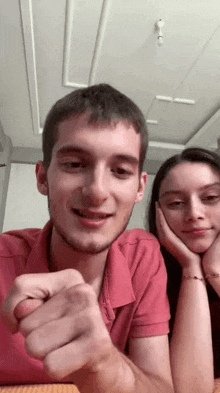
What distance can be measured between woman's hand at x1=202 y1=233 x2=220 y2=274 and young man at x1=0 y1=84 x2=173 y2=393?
7.3 inches

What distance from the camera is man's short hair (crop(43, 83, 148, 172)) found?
0.76 meters

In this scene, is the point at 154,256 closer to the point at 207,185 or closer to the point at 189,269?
the point at 189,269

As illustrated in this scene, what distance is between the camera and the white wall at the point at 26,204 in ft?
14.8

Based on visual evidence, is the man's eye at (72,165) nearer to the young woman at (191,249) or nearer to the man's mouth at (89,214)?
the man's mouth at (89,214)

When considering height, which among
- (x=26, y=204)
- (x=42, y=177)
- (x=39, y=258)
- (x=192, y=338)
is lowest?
(x=26, y=204)

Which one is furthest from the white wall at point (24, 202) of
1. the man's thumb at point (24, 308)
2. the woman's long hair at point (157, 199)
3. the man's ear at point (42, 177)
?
the man's thumb at point (24, 308)

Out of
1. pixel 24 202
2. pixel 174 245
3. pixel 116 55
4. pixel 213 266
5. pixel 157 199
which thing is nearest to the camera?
pixel 213 266

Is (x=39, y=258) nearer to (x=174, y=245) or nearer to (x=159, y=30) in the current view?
(x=174, y=245)

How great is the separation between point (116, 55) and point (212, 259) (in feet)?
7.22

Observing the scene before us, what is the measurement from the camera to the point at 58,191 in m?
0.71

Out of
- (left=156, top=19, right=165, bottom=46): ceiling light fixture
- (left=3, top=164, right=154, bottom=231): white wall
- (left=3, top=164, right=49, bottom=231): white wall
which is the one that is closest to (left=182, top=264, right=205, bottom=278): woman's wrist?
(left=156, top=19, right=165, bottom=46): ceiling light fixture

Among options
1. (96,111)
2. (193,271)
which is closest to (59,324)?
(96,111)

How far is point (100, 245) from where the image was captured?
70 cm

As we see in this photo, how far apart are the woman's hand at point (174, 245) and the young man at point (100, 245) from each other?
17 centimetres
